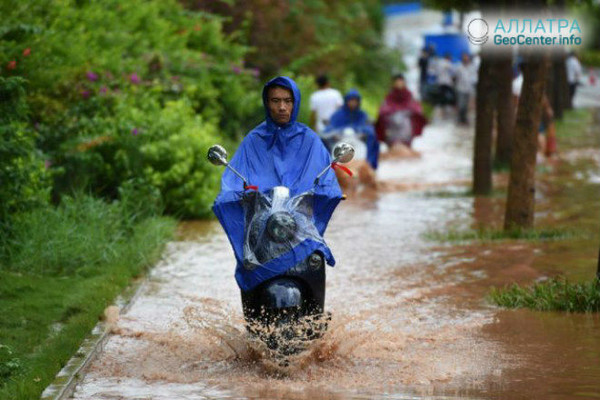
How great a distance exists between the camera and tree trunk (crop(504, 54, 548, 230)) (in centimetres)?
1294

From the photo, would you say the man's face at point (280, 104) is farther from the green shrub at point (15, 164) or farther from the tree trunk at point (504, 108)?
the tree trunk at point (504, 108)

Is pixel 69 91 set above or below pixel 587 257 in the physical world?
above

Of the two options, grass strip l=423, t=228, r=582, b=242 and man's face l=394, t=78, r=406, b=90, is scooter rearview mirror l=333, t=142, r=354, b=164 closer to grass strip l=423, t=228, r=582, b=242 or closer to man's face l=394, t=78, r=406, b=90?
grass strip l=423, t=228, r=582, b=242

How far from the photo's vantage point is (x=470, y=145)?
27.4m

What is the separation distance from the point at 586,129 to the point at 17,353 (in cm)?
2419

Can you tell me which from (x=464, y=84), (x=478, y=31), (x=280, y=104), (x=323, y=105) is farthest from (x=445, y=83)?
(x=280, y=104)

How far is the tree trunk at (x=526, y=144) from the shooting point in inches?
509

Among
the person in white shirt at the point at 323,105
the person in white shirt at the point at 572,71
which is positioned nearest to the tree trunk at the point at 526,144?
the person in white shirt at the point at 323,105

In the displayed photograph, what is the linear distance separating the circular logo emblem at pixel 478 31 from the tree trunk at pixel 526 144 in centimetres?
236

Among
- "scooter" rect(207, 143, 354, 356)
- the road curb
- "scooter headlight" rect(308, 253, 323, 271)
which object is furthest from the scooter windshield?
the road curb

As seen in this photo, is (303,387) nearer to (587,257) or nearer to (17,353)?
(17,353)

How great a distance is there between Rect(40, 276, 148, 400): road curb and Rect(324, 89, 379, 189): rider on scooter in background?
9.76m

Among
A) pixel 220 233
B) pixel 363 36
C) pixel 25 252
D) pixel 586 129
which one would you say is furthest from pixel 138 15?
pixel 363 36

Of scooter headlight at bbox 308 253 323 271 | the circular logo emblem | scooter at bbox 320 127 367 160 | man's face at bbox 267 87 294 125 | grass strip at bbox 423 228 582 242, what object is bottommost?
grass strip at bbox 423 228 582 242
